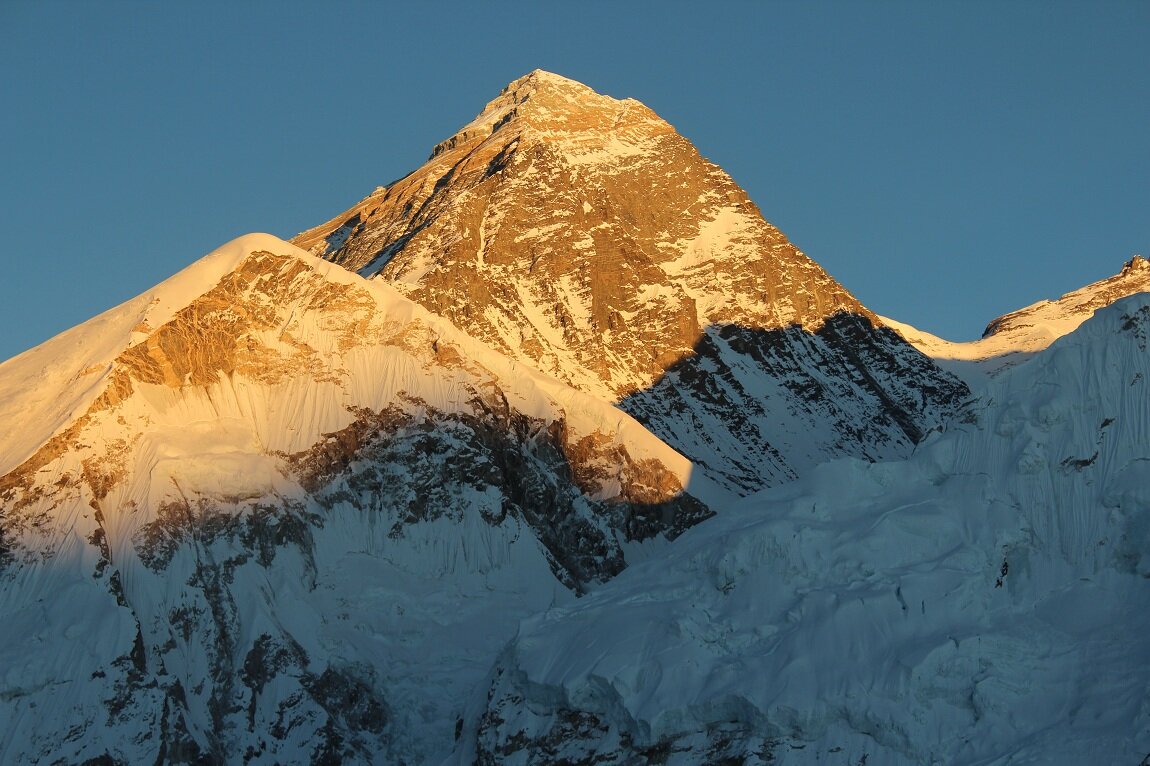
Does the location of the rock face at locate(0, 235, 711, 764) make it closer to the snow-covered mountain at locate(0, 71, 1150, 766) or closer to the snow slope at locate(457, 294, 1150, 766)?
the snow-covered mountain at locate(0, 71, 1150, 766)

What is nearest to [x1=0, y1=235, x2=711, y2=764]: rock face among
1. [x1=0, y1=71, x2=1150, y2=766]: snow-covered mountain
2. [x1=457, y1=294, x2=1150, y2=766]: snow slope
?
[x1=0, y1=71, x2=1150, y2=766]: snow-covered mountain

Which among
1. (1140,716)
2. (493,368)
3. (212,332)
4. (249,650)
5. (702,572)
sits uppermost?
(212,332)

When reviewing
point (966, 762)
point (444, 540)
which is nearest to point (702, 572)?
point (966, 762)

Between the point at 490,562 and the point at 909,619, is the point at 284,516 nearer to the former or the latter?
the point at 490,562

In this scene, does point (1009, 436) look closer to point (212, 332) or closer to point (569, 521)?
point (569, 521)

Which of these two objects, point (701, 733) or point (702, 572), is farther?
point (702, 572)

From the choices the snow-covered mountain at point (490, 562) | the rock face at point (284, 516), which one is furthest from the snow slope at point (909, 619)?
the rock face at point (284, 516)

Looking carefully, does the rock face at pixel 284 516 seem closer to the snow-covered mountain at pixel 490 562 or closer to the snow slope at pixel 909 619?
the snow-covered mountain at pixel 490 562
